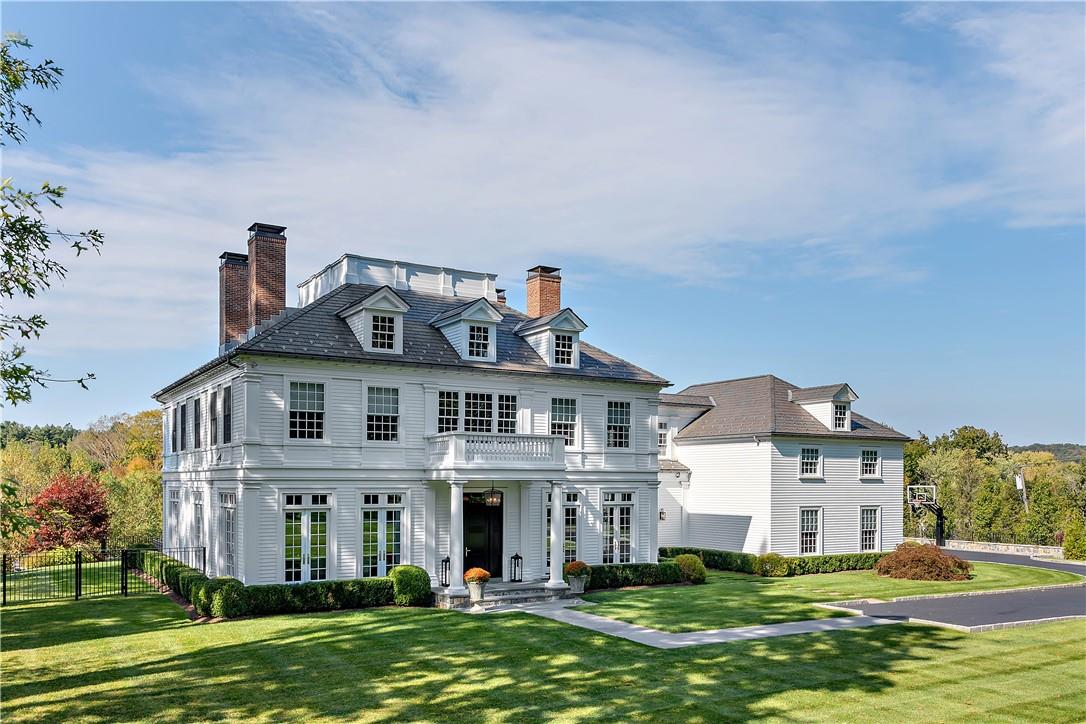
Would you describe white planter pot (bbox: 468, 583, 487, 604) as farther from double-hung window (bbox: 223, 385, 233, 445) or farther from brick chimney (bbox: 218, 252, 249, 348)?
brick chimney (bbox: 218, 252, 249, 348)

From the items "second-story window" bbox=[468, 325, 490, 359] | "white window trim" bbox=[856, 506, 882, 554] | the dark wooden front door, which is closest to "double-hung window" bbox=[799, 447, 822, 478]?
"white window trim" bbox=[856, 506, 882, 554]

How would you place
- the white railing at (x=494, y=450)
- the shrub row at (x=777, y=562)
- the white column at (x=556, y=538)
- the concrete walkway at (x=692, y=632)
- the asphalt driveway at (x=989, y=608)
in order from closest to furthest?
the concrete walkway at (x=692, y=632), the asphalt driveway at (x=989, y=608), the white railing at (x=494, y=450), the white column at (x=556, y=538), the shrub row at (x=777, y=562)

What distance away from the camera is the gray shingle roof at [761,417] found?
38.0 metres

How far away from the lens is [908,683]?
55.4 feet

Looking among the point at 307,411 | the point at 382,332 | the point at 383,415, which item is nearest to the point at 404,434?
the point at 383,415

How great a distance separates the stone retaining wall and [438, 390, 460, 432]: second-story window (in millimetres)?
34658

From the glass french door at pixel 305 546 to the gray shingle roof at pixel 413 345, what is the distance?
483 centimetres

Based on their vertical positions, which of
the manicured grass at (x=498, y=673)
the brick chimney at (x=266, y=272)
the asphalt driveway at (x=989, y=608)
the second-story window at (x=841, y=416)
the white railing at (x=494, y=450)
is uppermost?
the brick chimney at (x=266, y=272)

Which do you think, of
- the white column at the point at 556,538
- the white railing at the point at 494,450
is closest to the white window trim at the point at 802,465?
the white column at the point at 556,538

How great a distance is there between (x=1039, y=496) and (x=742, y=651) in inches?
1560

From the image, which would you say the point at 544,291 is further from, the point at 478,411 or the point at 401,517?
the point at 401,517

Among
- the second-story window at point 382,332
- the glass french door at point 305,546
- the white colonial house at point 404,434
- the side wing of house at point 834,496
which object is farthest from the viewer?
the side wing of house at point 834,496

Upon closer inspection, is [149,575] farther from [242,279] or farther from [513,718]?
[513,718]

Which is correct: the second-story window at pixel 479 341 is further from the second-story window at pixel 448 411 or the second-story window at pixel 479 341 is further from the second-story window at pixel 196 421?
the second-story window at pixel 196 421
